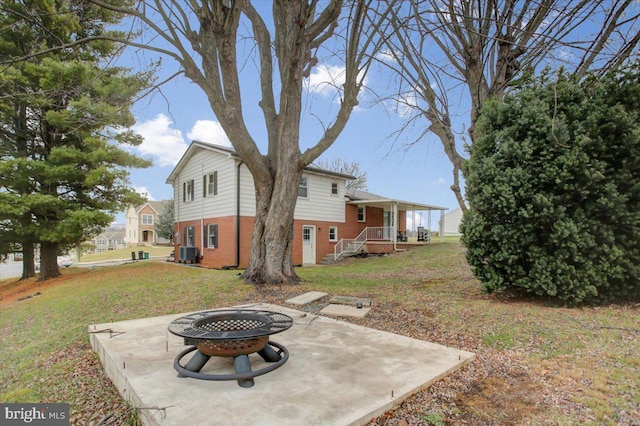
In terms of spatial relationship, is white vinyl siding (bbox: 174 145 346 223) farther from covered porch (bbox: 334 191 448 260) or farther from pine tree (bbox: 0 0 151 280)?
pine tree (bbox: 0 0 151 280)

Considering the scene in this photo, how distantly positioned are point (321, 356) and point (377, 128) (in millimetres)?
8051

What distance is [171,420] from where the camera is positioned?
7.55 ft

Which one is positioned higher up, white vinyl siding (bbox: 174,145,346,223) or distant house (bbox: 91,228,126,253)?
white vinyl siding (bbox: 174,145,346,223)

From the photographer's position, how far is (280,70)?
8.77 m

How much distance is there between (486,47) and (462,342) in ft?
21.1

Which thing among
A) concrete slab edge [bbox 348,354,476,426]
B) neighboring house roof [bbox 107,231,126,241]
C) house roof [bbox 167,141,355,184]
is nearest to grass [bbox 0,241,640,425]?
concrete slab edge [bbox 348,354,476,426]

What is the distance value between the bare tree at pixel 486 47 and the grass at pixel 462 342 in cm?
284

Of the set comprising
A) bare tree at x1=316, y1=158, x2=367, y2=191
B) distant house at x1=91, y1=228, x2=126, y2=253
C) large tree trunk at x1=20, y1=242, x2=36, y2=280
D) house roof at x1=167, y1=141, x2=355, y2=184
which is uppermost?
bare tree at x1=316, y1=158, x2=367, y2=191

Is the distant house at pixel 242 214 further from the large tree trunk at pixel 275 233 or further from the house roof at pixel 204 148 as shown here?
the large tree trunk at pixel 275 233

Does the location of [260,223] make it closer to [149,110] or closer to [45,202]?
[149,110]

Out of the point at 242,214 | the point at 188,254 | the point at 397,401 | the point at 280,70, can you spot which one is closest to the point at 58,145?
the point at 188,254

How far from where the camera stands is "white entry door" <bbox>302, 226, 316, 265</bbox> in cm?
1761

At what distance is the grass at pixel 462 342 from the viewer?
9.13ft

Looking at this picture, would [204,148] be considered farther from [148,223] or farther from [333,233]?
[148,223]
